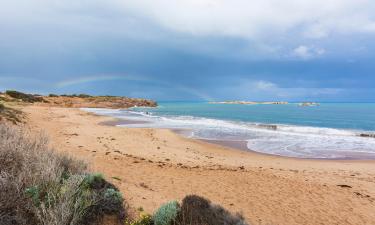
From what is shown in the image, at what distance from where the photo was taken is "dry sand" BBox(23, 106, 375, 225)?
7.53 m

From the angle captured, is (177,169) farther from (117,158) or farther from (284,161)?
(284,161)

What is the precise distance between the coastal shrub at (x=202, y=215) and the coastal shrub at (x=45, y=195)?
1.06 m

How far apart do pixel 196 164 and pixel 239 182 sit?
313cm

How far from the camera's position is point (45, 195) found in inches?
178

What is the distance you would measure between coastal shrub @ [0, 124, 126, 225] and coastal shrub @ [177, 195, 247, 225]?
106 cm

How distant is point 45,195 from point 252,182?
724cm

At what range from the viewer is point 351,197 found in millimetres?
9250

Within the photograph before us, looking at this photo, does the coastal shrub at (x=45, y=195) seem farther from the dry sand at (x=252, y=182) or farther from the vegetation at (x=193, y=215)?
the dry sand at (x=252, y=182)

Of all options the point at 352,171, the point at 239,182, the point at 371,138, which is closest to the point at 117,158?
the point at 239,182

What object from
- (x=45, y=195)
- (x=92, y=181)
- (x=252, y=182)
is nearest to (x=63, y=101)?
(x=252, y=182)

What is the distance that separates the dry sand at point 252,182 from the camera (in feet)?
24.7

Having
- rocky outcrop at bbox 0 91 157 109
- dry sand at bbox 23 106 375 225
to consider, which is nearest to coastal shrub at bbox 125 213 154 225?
dry sand at bbox 23 106 375 225

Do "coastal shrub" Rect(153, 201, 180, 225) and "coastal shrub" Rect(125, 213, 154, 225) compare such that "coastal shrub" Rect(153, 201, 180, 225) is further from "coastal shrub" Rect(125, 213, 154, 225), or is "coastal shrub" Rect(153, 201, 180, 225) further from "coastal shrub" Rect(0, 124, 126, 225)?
"coastal shrub" Rect(0, 124, 126, 225)

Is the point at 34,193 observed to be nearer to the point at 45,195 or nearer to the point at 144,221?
the point at 45,195
